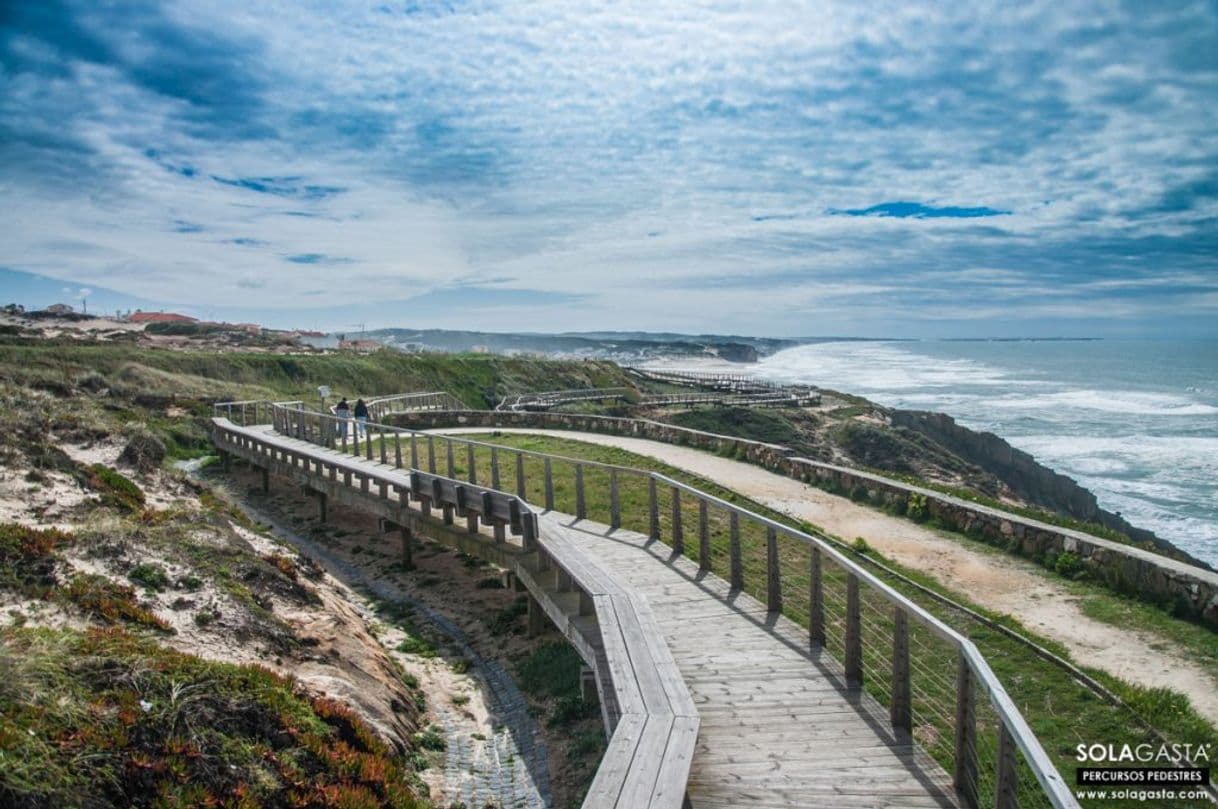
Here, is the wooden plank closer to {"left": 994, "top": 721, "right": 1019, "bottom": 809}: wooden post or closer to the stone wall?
{"left": 994, "top": 721, "right": 1019, "bottom": 809}: wooden post

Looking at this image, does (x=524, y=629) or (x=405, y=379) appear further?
(x=405, y=379)

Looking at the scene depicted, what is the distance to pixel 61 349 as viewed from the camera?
3638 cm

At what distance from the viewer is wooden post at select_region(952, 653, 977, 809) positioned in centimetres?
421

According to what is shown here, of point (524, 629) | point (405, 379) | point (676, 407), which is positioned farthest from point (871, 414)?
point (524, 629)

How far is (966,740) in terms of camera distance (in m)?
4.30

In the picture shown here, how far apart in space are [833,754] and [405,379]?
1888 inches

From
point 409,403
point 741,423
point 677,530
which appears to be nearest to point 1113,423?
point 741,423

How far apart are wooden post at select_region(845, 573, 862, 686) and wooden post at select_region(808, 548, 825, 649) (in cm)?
57

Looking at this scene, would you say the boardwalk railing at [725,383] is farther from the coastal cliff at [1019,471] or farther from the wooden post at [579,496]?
the wooden post at [579,496]

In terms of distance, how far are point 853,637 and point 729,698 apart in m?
1.10

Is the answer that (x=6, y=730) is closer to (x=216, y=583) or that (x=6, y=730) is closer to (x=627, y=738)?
(x=627, y=738)

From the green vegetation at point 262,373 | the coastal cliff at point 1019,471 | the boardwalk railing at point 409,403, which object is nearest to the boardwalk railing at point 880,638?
the boardwalk railing at point 409,403

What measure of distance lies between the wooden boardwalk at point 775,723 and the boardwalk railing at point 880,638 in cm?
21

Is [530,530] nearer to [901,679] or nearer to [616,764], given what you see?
[901,679]
